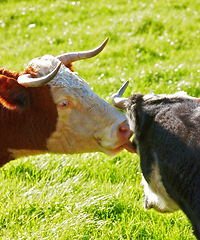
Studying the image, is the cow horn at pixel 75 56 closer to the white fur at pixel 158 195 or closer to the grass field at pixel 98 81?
the grass field at pixel 98 81

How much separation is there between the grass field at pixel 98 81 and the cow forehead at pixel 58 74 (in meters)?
1.39

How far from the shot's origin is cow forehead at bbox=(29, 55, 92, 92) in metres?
4.18

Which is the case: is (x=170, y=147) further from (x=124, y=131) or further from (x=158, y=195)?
(x=124, y=131)

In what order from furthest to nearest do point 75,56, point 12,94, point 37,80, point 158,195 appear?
point 75,56 < point 12,94 < point 37,80 < point 158,195

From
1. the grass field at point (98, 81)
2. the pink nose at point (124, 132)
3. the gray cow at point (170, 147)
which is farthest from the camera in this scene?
the grass field at point (98, 81)

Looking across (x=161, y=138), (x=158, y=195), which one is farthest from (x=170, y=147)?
(x=158, y=195)

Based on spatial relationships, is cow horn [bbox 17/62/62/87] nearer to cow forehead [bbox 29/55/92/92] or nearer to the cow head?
cow forehead [bbox 29/55/92/92]

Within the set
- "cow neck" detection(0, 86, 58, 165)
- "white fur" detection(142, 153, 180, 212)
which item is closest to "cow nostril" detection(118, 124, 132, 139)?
"cow neck" detection(0, 86, 58, 165)

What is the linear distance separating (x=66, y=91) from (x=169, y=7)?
31.3ft

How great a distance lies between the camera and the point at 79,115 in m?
4.26

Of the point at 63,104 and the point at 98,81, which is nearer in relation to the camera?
the point at 63,104

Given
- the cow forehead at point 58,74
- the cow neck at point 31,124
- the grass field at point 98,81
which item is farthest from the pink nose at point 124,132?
the grass field at point 98,81

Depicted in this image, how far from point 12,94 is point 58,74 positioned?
1.57ft

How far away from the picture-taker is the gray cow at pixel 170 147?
2766mm
